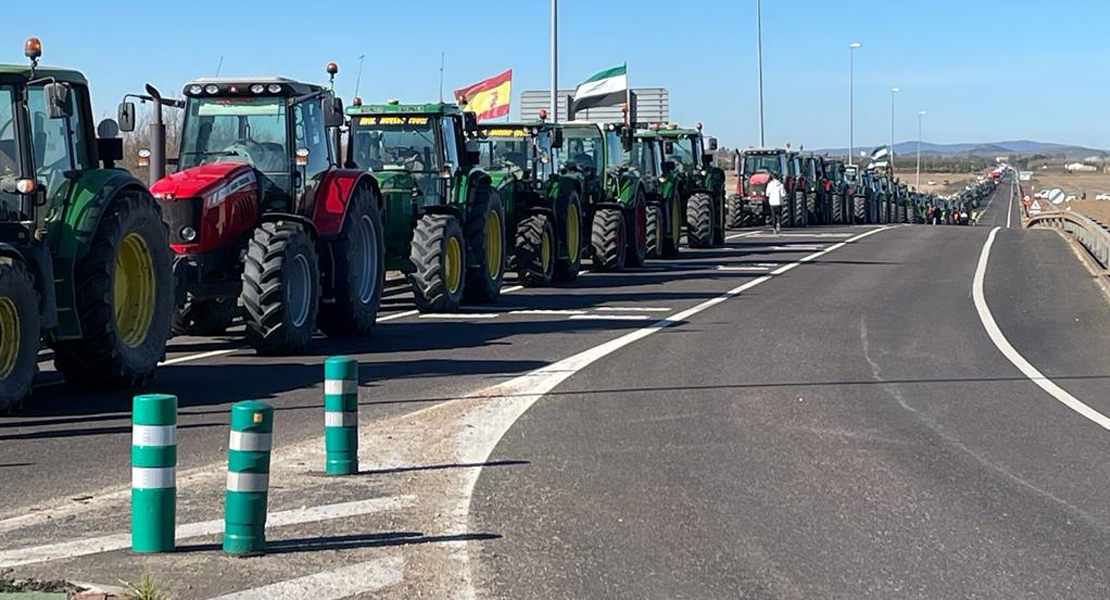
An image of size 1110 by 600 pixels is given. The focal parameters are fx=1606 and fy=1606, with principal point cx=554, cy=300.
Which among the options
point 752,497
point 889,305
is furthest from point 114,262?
point 889,305

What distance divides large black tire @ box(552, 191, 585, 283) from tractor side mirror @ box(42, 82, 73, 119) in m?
13.8

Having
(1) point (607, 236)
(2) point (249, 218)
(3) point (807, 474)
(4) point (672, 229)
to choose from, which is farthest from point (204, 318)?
(4) point (672, 229)

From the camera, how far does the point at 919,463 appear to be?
980 centimetres

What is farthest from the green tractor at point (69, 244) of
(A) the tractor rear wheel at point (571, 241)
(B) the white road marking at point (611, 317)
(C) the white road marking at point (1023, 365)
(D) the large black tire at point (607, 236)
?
(D) the large black tire at point (607, 236)

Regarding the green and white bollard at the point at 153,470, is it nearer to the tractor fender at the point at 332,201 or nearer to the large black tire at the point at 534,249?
the tractor fender at the point at 332,201

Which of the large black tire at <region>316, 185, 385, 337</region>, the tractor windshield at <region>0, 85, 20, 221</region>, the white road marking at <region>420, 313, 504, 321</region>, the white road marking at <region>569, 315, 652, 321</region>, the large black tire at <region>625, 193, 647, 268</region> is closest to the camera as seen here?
the tractor windshield at <region>0, 85, 20, 221</region>

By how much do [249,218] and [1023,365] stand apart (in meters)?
7.42

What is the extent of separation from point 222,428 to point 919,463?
4.56 metres

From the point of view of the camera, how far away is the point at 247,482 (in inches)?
282

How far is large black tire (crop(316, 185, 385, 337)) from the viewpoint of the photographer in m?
15.9

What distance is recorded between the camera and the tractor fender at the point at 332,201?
1575 cm

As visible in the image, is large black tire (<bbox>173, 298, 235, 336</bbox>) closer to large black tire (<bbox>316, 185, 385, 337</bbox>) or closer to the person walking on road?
large black tire (<bbox>316, 185, 385, 337</bbox>)

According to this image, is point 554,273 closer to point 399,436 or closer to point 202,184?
point 202,184

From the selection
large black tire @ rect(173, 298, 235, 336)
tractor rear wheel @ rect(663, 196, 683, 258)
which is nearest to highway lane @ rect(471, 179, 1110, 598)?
large black tire @ rect(173, 298, 235, 336)
